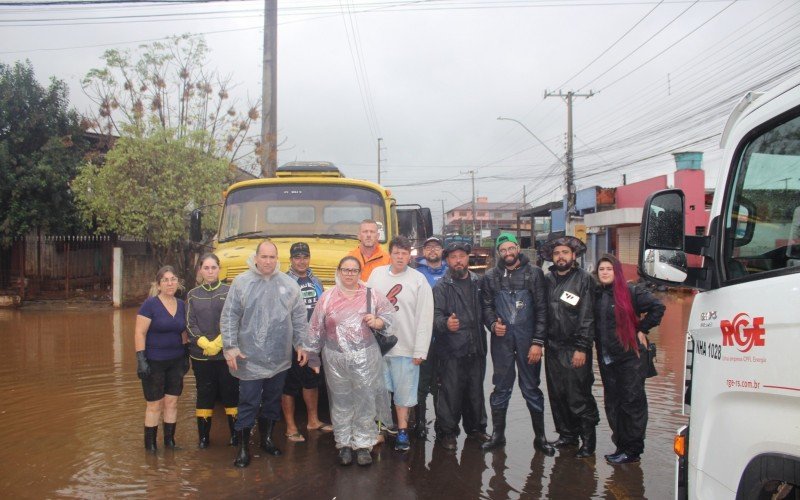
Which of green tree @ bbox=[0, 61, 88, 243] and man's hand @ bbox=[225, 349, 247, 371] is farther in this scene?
green tree @ bbox=[0, 61, 88, 243]

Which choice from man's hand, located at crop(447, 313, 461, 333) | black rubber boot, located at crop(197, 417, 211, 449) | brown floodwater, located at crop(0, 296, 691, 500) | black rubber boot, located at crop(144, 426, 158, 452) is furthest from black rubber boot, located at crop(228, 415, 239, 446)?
man's hand, located at crop(447, 313, 461, 333)

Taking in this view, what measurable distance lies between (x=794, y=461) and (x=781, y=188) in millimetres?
1083

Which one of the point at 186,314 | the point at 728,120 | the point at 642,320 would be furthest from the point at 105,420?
the point at 728,120

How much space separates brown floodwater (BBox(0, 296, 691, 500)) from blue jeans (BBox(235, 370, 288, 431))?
0.35 m

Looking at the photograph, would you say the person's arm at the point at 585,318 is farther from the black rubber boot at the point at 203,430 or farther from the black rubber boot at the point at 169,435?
the black rubber boot at the point at 169,435

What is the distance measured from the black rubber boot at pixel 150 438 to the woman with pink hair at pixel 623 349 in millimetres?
3904

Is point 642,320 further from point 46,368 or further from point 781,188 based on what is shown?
point 46,368

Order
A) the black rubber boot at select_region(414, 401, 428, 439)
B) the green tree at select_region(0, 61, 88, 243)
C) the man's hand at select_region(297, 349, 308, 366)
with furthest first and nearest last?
the green tree at select_region(0, 61, 88, 243)
the black rubber boot at select_region(414, 401, 428, 439)
the man's hand at select_region(297, 349, 308, 366)

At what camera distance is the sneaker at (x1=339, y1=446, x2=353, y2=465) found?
526cm

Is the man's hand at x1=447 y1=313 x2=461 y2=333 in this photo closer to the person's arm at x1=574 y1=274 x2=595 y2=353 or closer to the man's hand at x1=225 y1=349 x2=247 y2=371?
the person's arm at x1=574 y1=274 x2=595 y2=353

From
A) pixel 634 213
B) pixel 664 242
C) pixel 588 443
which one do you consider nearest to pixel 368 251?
pixel 588 443

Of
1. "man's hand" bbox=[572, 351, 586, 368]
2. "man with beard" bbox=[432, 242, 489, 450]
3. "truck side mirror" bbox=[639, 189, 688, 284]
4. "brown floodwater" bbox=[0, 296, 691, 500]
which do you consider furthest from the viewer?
"man with beard" bbox=[432, 242, 489, 450]

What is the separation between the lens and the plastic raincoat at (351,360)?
5.37 m

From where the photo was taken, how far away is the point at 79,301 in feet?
61.3
